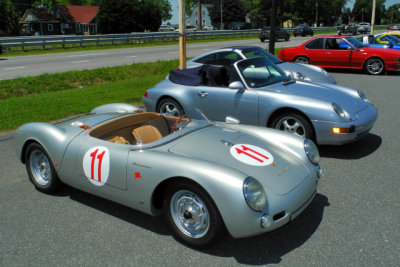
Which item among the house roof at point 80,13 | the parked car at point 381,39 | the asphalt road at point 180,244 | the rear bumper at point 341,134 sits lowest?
the asphalt road at point 180,244

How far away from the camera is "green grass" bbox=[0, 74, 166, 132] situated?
8.18 meters

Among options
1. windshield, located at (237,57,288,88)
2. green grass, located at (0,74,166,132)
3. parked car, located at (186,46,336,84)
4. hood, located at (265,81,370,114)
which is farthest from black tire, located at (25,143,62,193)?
parked car, located at (186,46,336,84)

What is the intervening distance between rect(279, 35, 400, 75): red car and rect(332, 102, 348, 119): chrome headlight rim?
32.1ft

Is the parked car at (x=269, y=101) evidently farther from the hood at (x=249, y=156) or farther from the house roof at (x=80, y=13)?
the house roof at (x=80, y=13)

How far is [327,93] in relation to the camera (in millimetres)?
6000

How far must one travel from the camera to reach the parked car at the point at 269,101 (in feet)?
17.9

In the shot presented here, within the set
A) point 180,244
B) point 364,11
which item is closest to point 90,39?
point 180,244

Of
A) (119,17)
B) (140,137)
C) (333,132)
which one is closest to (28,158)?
(140,137)

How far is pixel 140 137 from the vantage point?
4309 millimetres

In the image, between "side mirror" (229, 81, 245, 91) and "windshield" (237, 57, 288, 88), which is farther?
"windshield" (237, 57, 288, 88)

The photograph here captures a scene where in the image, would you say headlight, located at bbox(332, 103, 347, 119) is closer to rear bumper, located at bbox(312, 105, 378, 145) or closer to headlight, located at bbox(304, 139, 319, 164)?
rear bumper, located at bbox(312, 105, 378, 145)

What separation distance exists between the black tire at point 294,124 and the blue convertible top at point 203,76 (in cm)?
120

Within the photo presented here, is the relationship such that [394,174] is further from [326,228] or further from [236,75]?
[236,75]

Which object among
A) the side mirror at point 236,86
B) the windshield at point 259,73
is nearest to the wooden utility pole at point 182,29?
the windshield at point 259,73
